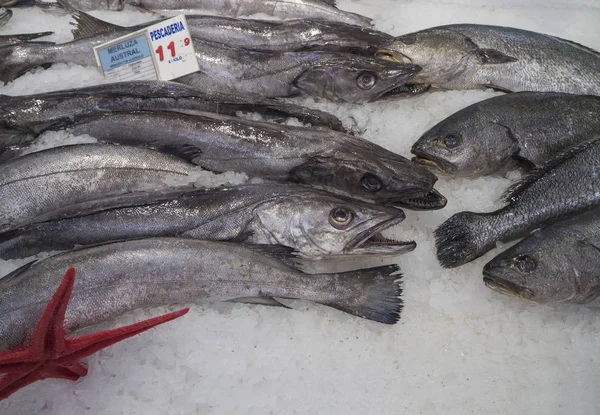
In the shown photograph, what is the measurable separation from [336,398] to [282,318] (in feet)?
1.41

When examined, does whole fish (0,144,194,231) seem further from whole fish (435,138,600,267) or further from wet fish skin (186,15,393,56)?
whole fish (435,138,600,267)

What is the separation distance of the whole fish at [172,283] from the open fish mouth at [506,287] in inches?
16.6

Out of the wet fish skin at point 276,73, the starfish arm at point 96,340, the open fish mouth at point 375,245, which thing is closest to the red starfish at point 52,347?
the starfish arm at point 96,340

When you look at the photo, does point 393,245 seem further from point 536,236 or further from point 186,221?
point 186,221

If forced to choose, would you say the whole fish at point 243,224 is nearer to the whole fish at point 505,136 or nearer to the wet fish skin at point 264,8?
the whole fish at point 505,136

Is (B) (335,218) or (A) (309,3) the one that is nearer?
(B) (335,218)

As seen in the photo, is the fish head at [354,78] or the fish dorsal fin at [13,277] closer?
the fish dorsal fin at [13,277]

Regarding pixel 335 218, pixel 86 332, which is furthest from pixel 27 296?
pixel 335 218

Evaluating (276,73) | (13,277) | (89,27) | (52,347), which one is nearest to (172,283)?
(52,347)

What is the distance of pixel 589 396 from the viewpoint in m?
2.23

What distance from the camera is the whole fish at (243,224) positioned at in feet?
7.39

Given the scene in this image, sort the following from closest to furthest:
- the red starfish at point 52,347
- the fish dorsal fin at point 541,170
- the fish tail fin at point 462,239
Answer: the red starfish at point 52,347
the fish tail fin at point 462,239
the fish dorsal fin at point 541,170

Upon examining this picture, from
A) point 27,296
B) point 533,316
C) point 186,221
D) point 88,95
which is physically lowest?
point 533,316

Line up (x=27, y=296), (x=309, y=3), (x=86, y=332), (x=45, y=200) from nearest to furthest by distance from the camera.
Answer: (x=27, y=296)
(x=86, y=332)
(x=45, y=200)
(x=309, y=3)
